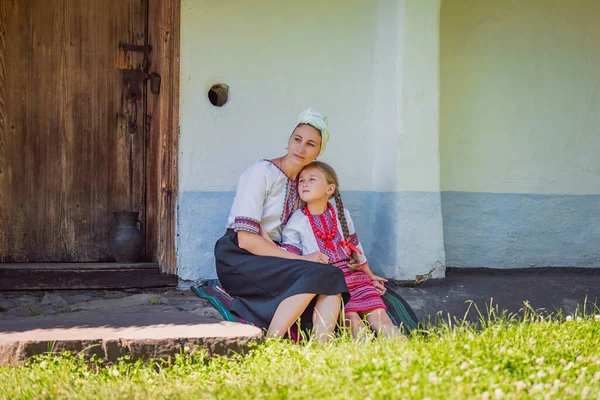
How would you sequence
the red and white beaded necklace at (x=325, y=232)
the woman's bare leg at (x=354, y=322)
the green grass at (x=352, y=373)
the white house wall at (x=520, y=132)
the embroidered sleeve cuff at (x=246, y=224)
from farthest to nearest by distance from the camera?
1. the white house wall at (x=520, y=132)
2. the red and white beaded necklace at (x=325, y=232)
3. the embroidered sleeve cuff at (x=246, y=224)
4. the woman's bare leg at (x=354, y=322)
5. the green grass at (x=352, y=373)

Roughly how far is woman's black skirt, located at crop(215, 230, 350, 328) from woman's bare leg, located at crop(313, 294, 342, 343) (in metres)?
0.04

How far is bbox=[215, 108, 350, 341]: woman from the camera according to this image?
3900mm

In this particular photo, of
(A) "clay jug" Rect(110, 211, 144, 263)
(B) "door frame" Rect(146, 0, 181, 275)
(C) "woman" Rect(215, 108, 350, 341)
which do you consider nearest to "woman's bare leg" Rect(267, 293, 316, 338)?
(C) "woman" Rect(215, 108, 350, 341)

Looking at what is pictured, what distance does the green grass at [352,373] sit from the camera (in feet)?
8.82

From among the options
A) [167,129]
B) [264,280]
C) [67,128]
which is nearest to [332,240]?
[264,280]

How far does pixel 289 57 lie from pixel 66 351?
273cm

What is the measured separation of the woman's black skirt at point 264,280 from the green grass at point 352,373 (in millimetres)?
421

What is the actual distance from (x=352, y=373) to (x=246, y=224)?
1.57 metres

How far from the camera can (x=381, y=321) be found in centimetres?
414

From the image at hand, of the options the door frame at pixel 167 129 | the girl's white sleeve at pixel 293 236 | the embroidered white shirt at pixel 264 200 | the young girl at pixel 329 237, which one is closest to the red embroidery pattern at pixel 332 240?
the young girl at pixel 329 237

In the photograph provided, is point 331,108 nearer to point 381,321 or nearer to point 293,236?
point 293,236

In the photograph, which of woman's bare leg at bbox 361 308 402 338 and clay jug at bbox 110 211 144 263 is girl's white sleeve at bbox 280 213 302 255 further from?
clay jug at bbox 110 211 144 263

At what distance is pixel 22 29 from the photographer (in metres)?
5.04

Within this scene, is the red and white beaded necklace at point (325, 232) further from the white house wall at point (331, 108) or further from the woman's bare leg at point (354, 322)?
the white house wall at point (331, 108)
